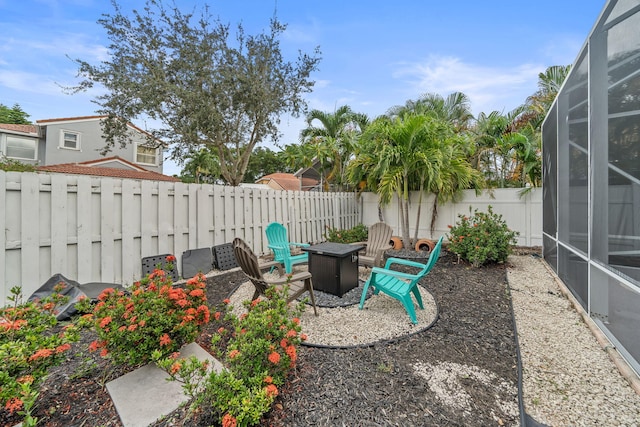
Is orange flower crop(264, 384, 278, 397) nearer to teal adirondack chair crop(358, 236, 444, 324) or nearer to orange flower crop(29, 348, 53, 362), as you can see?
orange flower crop(29, 348, 53, 362)

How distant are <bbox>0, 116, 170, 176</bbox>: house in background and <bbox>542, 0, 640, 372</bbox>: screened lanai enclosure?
15.2 m

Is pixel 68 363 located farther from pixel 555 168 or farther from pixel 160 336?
pixel 555 168

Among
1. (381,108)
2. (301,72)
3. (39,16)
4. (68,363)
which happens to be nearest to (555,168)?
(68,363)

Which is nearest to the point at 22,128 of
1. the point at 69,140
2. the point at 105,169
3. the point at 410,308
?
the point at 69,140

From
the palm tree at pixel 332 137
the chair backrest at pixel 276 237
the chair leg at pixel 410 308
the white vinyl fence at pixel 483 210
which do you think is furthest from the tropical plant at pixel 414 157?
the chair leg at pixel 410 308

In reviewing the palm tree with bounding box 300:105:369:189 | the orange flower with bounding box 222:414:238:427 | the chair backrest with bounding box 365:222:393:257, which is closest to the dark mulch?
the orange flower with bounding box 222:414:238:427

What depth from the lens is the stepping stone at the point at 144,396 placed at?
1.55 meters

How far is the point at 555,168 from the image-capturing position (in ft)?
15.3

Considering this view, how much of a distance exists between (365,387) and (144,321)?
1.60 metres

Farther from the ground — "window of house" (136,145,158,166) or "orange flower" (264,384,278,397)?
"window of house" (136,145,158,166)

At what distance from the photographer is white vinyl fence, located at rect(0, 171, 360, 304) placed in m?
3.17

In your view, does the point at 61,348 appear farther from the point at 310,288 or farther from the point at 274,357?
the point at 310,288

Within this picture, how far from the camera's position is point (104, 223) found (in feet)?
12.6

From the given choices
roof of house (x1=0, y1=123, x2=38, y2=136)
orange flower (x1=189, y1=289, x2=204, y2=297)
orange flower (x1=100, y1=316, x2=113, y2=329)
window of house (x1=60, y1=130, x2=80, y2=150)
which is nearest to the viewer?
orange flower (x1=100, y1=316, x2=113, y2=329)
